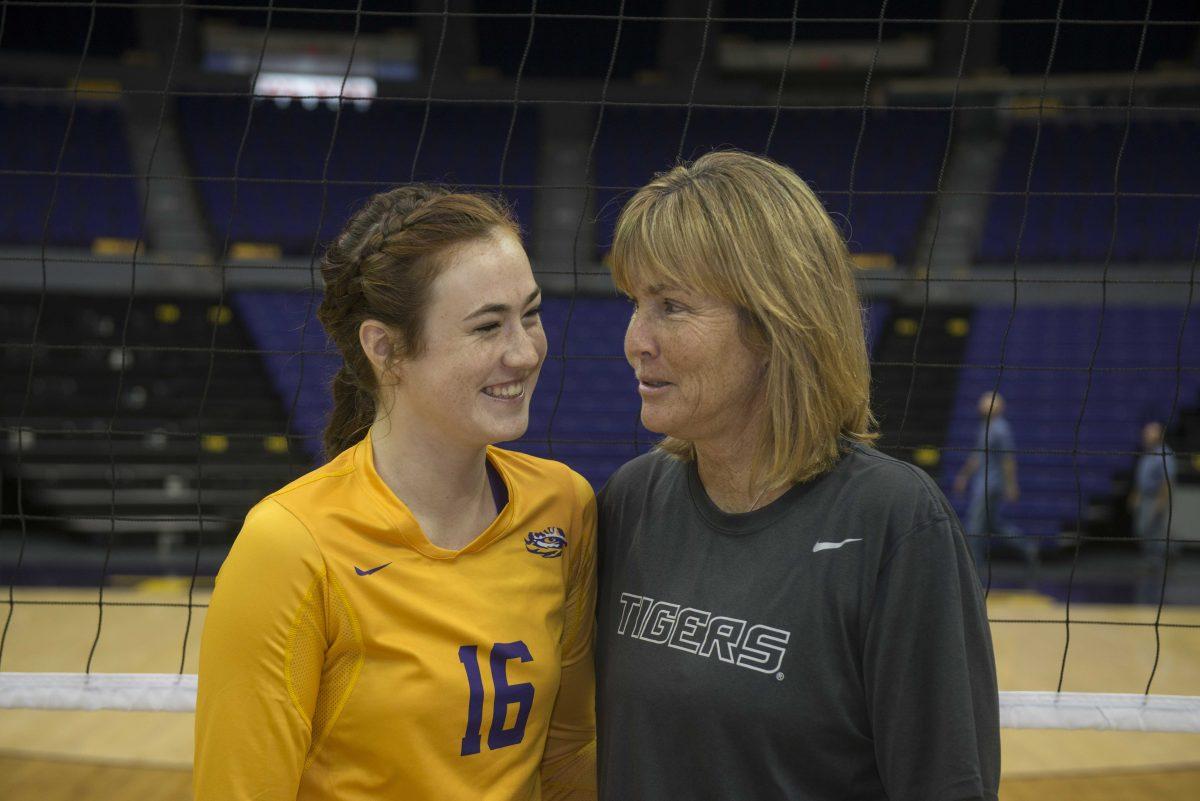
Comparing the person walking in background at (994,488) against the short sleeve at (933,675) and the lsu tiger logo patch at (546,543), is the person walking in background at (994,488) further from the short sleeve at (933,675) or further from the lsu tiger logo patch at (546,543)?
the short sleeve at (933,675)

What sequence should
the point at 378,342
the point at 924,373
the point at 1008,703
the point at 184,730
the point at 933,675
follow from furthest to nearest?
the point at 924,373, the point at 184,730, the point at 1008,703, the point at 378,342, the point at 933,675

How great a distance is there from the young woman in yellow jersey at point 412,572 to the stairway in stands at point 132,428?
6.56 metres

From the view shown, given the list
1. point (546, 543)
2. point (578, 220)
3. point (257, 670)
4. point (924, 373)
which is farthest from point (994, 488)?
point (257, 670)

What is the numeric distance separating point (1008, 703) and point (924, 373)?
8250mm

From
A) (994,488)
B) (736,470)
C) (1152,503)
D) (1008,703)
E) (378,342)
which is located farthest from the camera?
(1152,503)

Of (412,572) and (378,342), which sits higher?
(378,342)

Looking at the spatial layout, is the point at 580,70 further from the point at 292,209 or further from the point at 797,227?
the point at 797,227

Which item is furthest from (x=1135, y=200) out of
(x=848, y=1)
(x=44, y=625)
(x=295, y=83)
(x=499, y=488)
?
(x=499, y=488)

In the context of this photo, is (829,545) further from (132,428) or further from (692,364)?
(132,428)

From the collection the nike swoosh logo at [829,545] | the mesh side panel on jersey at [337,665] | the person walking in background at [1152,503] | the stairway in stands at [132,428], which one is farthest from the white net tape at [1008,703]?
the person walking in background at [1152,503]

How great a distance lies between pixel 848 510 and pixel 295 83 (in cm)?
1351

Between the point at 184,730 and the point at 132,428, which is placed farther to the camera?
the point at 132,428

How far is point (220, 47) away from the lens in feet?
42.0

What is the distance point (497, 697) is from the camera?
4.74ft
